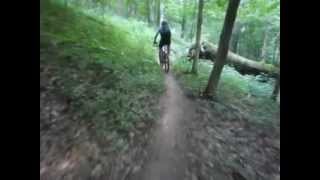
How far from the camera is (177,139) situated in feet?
8.34

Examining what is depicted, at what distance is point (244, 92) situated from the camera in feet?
9.16

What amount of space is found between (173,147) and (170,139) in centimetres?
7

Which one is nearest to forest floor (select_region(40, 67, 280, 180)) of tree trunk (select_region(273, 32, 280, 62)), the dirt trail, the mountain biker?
the dirt trail

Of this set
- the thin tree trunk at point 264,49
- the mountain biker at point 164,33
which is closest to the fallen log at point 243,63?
the thin tree trunk at point 264,49

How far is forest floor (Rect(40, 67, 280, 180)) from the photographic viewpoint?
7.20 feet

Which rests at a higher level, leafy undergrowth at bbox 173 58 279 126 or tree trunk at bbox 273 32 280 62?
tree trunk at bbox 273 32 280 62

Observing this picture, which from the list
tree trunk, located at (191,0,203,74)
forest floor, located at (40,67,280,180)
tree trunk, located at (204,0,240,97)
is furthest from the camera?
tree trunk, located at (191,0,203,74)

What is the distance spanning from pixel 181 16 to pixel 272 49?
0.84 metres

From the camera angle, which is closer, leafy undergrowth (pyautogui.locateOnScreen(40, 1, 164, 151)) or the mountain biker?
leafy undergrowth (pyautogui.locateOnScreen(40, 1, 164, 151))

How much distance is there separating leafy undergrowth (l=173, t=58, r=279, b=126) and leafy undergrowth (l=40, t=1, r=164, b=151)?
436mm

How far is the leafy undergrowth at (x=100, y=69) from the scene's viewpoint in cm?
237

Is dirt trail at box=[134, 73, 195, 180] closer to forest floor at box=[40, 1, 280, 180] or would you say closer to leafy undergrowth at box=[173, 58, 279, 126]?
forest floor at box=[40, 1, 280, 180]
